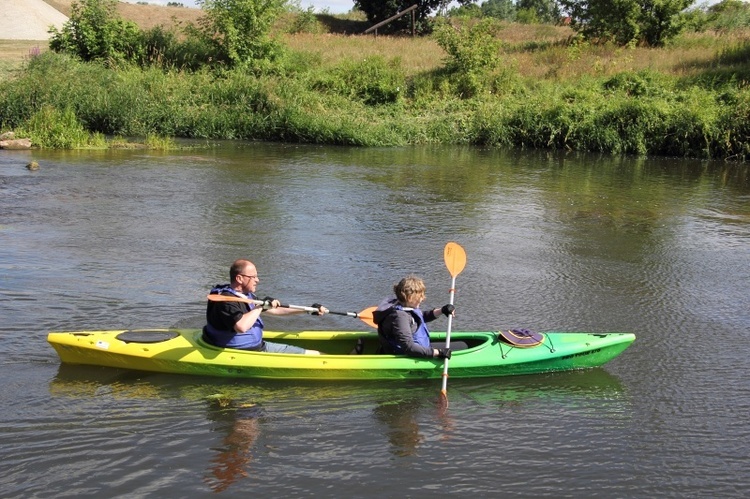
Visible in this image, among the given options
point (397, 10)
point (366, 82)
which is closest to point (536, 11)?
point (397, 10)

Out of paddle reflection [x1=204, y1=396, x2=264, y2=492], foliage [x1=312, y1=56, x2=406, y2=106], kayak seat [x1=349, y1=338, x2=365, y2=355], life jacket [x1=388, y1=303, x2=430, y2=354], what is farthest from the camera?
foliage [x1=312, y1=56, x2=406, y2=106]

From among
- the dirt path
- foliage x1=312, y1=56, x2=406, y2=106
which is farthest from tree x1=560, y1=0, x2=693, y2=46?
the dirt path

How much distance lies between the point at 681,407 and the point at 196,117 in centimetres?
2006

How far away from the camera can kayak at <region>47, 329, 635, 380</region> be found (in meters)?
6.40

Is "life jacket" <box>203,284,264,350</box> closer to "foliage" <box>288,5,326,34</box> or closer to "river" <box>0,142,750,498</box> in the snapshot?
"river" <box>0,142,750,498</box>

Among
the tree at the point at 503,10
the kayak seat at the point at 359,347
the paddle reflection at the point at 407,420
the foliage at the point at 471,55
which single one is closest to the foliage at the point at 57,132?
the foliage at the point at 471,55

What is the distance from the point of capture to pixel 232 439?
5.52m

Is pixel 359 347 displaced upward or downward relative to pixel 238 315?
downward

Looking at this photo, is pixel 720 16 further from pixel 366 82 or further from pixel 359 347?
pixel 359 347

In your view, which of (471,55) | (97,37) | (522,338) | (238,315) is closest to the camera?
(238,315)

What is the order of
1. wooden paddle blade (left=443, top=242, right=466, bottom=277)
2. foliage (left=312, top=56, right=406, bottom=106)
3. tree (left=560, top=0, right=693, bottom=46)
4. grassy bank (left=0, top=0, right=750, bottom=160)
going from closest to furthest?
wooden paddle blade (left=443, top=242, right=466, bottom=277) < grassy bank (left=0, top=0, right=750, bottom=160) < foliage (left=312, top=56, right=406, bottom=106) < tree (left=560, top=0, right=693, bottom=46)

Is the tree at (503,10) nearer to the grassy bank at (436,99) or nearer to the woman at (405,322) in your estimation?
the grassy bank at (436,99)

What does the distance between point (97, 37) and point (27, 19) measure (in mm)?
12885

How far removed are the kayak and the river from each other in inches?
4.6
